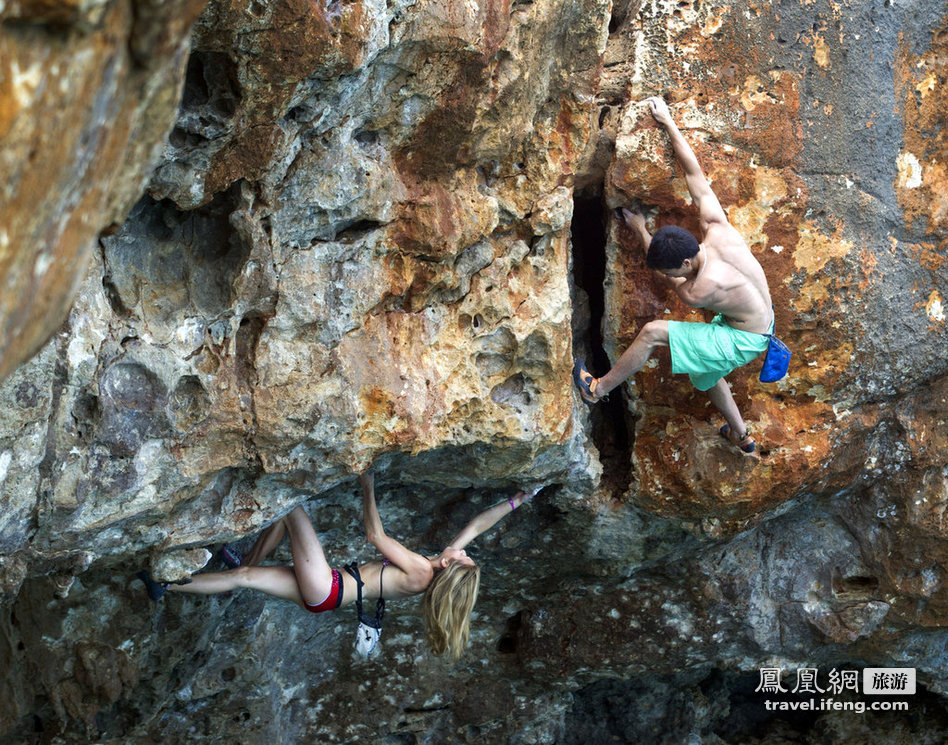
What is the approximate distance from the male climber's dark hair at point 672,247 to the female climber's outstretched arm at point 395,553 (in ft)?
5.85

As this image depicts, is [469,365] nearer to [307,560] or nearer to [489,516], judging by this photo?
[489,516]

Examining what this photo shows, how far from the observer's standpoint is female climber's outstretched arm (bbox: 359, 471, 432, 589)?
190 inches

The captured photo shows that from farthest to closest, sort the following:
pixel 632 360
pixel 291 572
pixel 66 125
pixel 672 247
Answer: pixel 291 572 → pixel 632 360 → pixel 672 247 → pixel 66 125

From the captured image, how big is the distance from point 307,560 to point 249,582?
310 mm

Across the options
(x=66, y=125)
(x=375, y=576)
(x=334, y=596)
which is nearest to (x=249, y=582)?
(x=334, y=596)

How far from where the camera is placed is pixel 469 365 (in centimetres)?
432

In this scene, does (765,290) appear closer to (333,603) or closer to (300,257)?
(300,257)

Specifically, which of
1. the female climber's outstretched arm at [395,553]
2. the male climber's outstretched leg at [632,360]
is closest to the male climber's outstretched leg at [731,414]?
the male climber's outstretched leg at [632,360]

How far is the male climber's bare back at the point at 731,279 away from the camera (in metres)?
4.30

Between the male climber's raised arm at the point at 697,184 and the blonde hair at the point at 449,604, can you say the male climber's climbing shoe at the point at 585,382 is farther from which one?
the blonde hair at the point at 449,604

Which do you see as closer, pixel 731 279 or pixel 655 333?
pixel 731 279

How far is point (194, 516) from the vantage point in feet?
13.3

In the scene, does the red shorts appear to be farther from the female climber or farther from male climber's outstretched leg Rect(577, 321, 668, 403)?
male climber's outstretched leg Rect(577, 321, 668, 403)

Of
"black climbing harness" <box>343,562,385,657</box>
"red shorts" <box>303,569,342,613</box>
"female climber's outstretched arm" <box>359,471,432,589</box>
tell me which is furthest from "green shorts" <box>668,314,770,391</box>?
"red shorts" <box>303,569,342,613</box>
